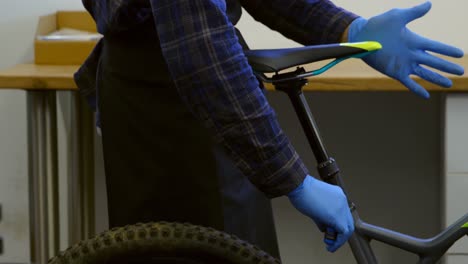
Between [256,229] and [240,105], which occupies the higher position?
[240,105]

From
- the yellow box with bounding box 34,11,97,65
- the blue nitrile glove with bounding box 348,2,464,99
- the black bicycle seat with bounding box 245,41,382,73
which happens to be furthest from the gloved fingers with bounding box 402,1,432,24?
the yellow box with bounding box 34,11,97,65

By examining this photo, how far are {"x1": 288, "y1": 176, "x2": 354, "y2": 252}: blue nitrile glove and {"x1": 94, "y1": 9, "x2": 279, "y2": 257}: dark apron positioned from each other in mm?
160

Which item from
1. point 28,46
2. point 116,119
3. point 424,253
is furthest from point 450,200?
point 28,46

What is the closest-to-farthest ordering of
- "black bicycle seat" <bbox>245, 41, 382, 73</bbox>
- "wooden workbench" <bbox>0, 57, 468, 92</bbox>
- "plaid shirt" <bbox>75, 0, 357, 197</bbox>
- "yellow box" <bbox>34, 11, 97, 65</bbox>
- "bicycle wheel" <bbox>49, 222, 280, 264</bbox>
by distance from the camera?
"bicycle wheel" <bbox>49, 222, 280, 264</bbox> → "plaid shirt" <bbox>75, 0, 357, 197</bbox> → "black bicycle seat" <bbox>245, 41, 382, 73</bbox> → "wooden workbench" <bbox>0, 57, 468, 92</bbox> → "yellow box" <bbox>34, 11, 97, 65</bbox>

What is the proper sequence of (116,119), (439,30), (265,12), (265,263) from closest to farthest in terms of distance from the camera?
1. (265,263)
2. (116,119)
3. (265,12)
4. (439,30)

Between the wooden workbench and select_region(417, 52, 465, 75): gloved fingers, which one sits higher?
select_region(417, 52, 465, 75): gloved fingers

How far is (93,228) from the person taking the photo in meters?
2.29

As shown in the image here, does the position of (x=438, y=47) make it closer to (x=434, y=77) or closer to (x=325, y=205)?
(x=434, y=77)

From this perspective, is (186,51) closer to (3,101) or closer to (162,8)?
(162,8)

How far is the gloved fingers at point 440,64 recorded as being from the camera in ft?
4.02

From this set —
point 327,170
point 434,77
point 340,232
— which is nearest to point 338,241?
point 340,232

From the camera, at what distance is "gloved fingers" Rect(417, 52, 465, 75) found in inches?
48.3

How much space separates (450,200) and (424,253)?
0.58 m

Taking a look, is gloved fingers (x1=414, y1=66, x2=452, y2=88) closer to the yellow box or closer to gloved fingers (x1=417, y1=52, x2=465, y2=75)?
gloved fingers (x1=417, y1=52, x2=465, y2=75)
